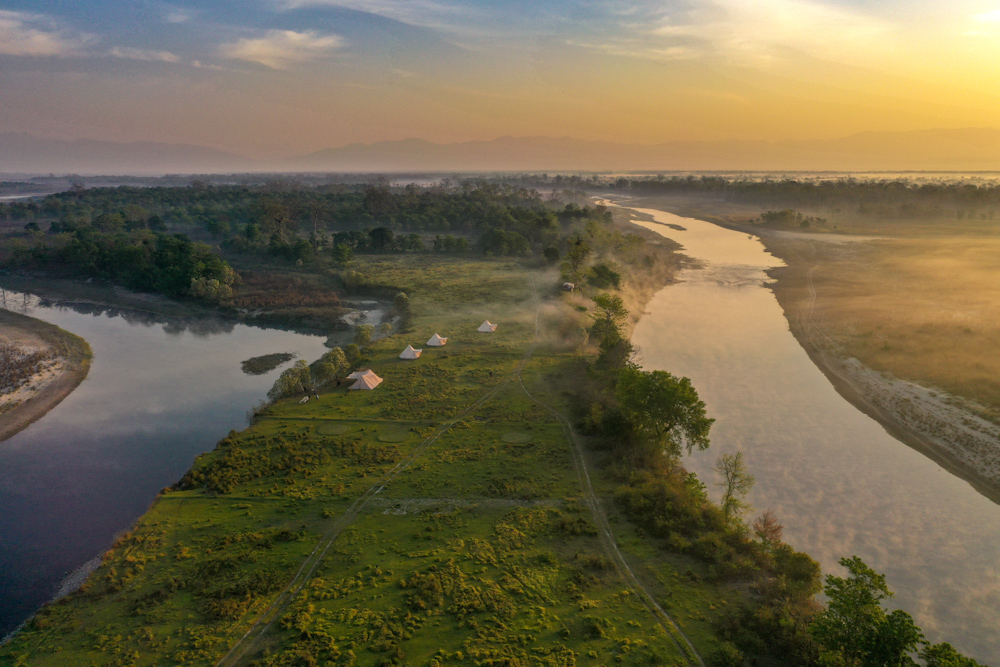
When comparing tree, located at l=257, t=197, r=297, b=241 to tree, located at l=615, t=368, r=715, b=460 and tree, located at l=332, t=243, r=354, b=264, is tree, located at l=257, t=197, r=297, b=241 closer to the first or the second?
tree, located at l=332, t=243, r=354, b=264

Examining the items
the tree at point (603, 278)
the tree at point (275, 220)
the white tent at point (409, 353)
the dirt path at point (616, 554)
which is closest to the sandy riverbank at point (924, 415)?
the tree at point (603, 278)

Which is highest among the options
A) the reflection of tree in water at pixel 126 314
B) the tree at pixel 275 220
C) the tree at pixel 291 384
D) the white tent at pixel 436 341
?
the tree at pixel 275 220

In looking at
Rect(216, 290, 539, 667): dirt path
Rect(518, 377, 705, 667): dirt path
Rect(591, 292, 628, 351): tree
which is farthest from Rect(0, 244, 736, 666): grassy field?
Rect(591, 292, 628, 351): tree

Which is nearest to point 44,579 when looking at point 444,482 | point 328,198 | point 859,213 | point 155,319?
point 444,482

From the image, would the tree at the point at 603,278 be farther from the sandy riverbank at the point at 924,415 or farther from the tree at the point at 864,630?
the tree at the point at 864,630

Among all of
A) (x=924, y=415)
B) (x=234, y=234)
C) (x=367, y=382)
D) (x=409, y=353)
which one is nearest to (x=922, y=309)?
(x=924, y=415)

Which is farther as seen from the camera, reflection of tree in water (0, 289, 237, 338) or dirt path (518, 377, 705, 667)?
reflection of tree in water (0, 289, 237, 338)
